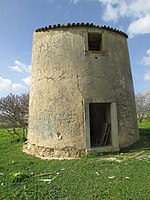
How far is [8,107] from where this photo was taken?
48.1 ft

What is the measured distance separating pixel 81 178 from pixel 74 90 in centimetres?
359

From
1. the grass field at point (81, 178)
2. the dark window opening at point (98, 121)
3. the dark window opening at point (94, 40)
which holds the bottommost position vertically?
the grass field at point (81, 178)

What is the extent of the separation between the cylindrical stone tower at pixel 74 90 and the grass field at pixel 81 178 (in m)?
0.92

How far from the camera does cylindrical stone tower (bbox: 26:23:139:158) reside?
26.5ft

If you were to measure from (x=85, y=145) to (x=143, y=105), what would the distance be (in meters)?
30.0

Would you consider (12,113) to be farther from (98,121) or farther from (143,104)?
(143,104)

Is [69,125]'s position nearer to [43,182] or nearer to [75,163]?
[75,163]

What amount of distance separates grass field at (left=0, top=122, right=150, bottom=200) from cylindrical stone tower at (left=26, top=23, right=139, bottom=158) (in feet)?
3.01

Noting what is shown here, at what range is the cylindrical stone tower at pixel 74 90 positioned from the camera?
8086mm

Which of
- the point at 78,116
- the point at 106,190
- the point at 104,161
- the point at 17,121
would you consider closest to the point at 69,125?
the point at 78,116

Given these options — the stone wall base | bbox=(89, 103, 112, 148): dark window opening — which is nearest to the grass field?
the stone wall base

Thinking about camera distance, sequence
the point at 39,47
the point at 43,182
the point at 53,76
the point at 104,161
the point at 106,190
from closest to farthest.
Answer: the point at 106,190
the point at 43,182
the point at 104,161
the point at 53,76
the point at 39,47

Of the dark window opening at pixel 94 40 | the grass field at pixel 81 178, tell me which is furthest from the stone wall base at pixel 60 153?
the dark window opening at pixel 94 40

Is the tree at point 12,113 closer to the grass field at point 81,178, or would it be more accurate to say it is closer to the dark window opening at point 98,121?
the dark window opening at point 98,121
